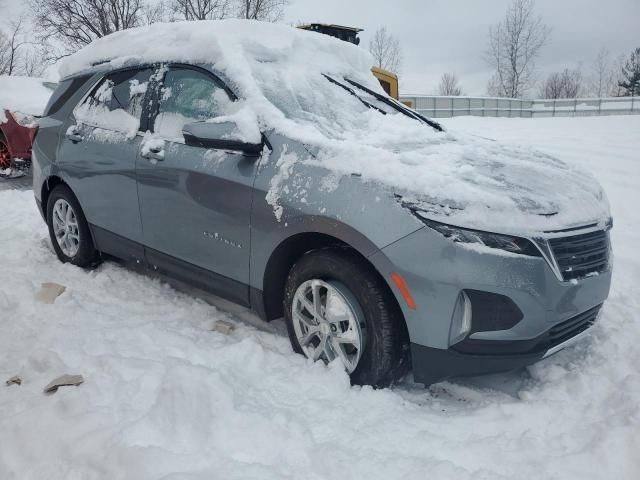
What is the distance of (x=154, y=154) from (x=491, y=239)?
211cm

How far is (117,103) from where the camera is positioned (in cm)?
365

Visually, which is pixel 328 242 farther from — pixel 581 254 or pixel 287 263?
pixel 581 254

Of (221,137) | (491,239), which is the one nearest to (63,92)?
(221,137)

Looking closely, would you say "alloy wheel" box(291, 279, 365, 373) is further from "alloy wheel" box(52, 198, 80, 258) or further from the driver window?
"alloy wheel" box(52, 198, 80, 258)

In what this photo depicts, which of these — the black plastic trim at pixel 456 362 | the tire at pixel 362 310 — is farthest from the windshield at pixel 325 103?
the black plastic trim at pixel 456 362

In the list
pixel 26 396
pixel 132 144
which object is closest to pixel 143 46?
pixel 132 144

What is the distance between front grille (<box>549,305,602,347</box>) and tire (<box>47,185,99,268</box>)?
339cm

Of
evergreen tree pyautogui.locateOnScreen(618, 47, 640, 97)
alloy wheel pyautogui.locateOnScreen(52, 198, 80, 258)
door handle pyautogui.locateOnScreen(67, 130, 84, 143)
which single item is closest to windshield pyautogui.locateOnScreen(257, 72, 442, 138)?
door handle pyautogui.locateOnScreen(67, 130, 84, 143)

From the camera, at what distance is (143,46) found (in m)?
3.56

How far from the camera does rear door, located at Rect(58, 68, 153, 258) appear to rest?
3.39 metres

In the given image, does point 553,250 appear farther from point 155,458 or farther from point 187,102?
point 187,102

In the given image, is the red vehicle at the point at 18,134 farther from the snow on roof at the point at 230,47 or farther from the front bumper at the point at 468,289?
the front bumper at the point at 468,289

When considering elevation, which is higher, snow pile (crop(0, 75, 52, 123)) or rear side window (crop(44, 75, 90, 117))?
snow pile (crop(0, 75, 52, 123))

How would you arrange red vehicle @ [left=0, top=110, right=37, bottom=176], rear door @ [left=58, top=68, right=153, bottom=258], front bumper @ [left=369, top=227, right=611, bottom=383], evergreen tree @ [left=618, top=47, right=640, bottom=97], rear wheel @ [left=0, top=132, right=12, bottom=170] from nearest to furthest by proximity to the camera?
front bumper @ [left=369, top=227, right=611, bottom=383]
rear door @ [left=58, top=68, right=153, bottom=258]
red vehicle @ [left=0, top=110, right=37, bottom=176]
rear wheel @ [left=0, top=132, right=12, bottom=170]
evergreen tree @ [left=618, top=47, right=640, bottom=97]
